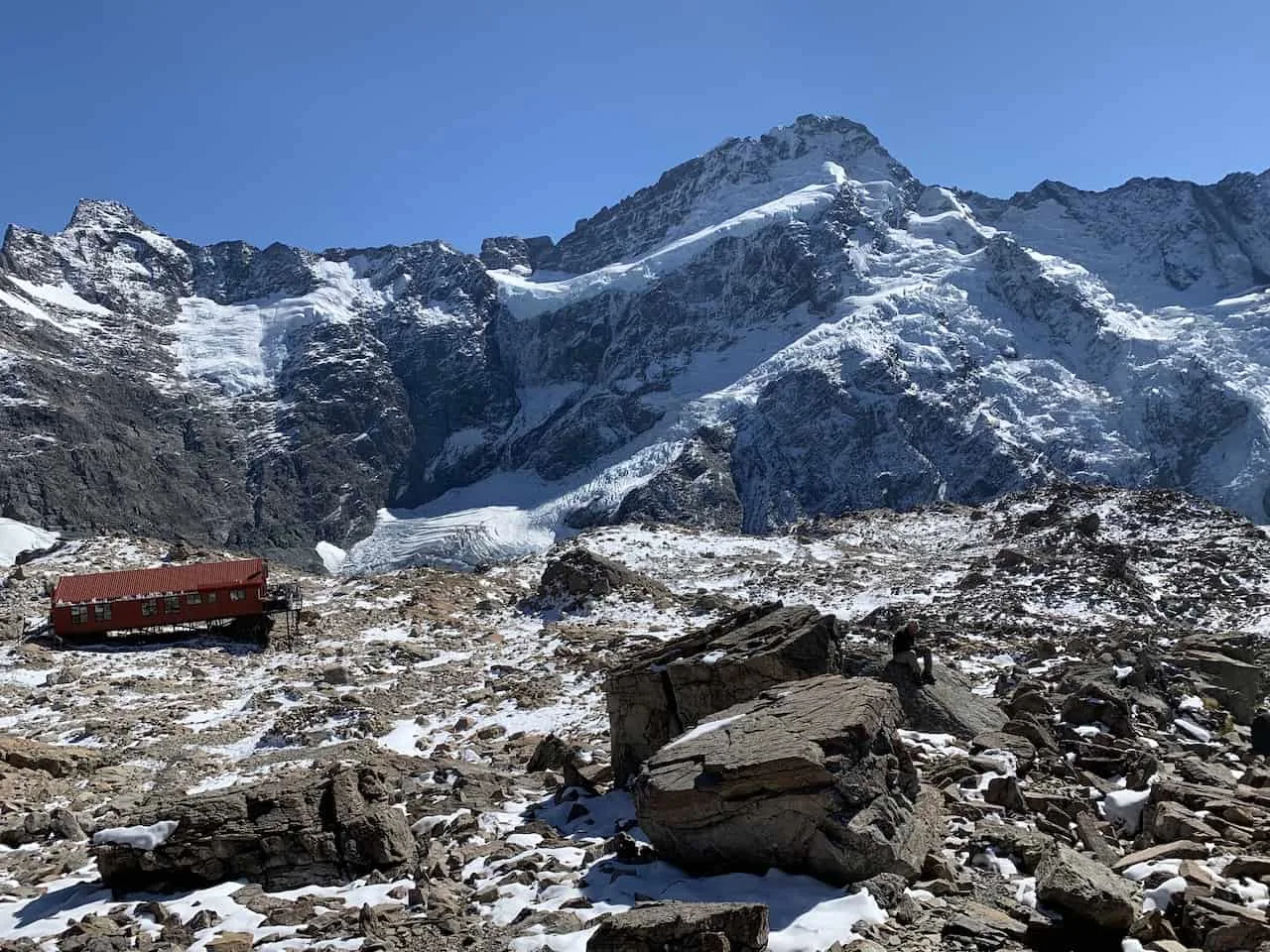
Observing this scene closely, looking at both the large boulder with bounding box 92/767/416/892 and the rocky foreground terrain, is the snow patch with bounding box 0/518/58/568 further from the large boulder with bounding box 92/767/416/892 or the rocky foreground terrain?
the large boulder with bounding box 92/767/416/892

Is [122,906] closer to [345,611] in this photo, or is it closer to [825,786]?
[825,786]

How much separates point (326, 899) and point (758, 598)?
1316 inches

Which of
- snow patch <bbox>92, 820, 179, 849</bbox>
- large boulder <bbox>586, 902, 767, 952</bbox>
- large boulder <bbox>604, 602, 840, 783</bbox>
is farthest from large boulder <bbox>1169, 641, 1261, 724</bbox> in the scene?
snow patch <bbox>92, 820, 179, 849</bbox>

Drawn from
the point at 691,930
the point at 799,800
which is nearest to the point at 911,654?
the point at 799,800

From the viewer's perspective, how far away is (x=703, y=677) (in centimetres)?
1587

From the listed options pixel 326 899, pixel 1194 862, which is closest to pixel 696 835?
pixel 326 899

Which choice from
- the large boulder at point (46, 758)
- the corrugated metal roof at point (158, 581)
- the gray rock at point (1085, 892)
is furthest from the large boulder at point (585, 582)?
the gray rock at point (1085, 892)

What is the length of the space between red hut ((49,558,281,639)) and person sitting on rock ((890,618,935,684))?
31484 millimetres

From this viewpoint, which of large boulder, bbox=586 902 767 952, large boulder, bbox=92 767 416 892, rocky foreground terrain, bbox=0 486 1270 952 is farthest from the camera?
large boulder, bbox=92 767 416 892

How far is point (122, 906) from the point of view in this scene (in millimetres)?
11273

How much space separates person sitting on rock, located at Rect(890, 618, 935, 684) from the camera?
17500 millimetres

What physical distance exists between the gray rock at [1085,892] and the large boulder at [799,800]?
1.37 metres

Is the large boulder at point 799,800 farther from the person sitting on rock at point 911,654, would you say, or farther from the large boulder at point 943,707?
the person sitting on rock at point 911,654

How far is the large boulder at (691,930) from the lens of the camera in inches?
343
